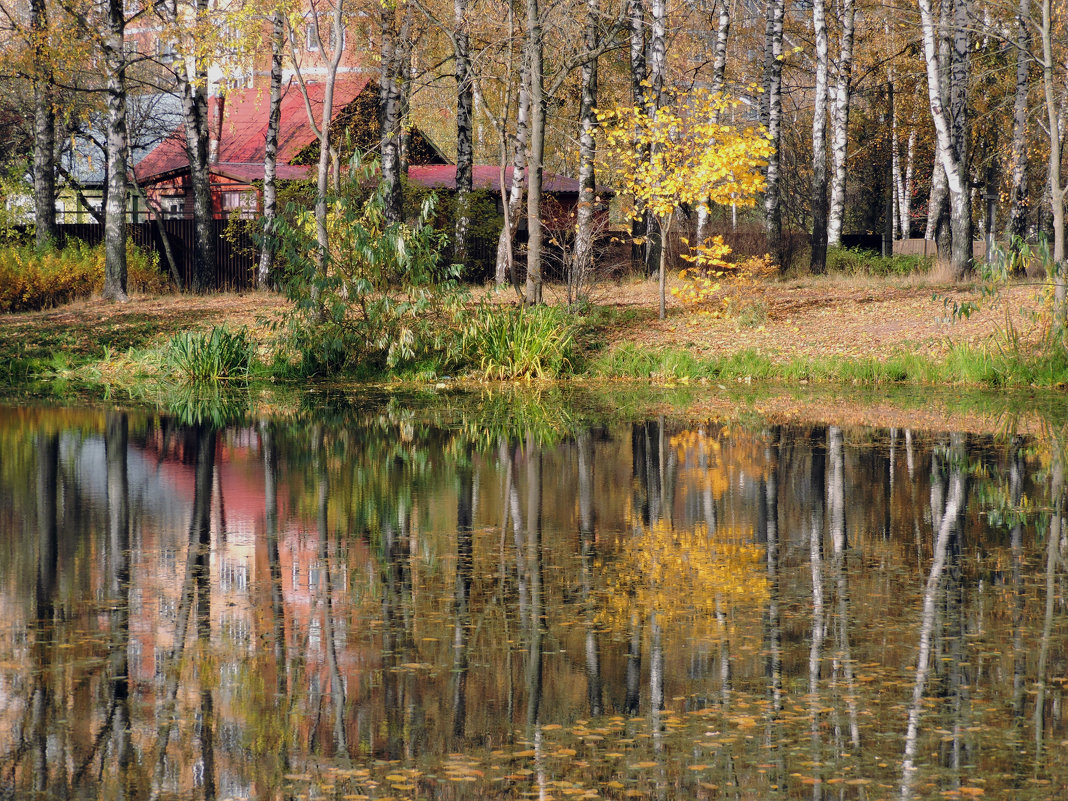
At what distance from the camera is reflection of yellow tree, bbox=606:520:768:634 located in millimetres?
6738

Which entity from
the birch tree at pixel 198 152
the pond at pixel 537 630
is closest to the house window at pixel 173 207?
the birch tree at pixel 198 152

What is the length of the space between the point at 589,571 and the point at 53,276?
2583 centimetres

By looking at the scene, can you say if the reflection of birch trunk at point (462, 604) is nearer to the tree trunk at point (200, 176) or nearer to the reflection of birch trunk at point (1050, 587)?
the reflection of birch trunk at point (1050, 587)

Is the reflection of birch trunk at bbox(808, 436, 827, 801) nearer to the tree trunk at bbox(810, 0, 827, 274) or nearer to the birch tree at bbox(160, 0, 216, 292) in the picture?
the tree trunk at bbox(810, 0, 827, 274)

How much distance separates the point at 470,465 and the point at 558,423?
355 centimetres

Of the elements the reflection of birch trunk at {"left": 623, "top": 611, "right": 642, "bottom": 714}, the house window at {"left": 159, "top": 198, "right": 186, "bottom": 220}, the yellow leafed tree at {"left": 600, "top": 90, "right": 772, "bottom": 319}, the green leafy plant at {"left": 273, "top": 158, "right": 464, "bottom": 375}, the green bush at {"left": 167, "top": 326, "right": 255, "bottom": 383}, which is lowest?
the reflection of birch trunk at {"left": 623, "top": 611, "right": 642, "bottom": 714}

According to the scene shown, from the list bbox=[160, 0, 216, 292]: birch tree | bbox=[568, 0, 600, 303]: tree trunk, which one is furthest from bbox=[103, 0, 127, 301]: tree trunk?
bbox=[568, 0, 600, 303]: tree trunk

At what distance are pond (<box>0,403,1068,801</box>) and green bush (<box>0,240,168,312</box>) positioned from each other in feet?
64.7

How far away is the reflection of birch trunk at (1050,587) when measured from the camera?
5039 mm

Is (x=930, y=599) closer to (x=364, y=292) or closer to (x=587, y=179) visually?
(x=364, y=292)

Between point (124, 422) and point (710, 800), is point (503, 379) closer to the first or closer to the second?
point (124, 422)

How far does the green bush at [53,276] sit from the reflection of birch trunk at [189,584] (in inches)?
717

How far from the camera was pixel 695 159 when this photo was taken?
24031mm

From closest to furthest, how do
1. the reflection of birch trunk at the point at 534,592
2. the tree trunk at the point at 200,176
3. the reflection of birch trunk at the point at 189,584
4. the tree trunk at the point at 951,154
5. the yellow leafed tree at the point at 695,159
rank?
the reflection of birch trunk at the point at 189,584, the reflection of birch trunk at the point at 534,592, the yellow leafed tree at the point at 695,159, the tree trunk at the point at 951,154, the tree trunk at the point at 200,176
